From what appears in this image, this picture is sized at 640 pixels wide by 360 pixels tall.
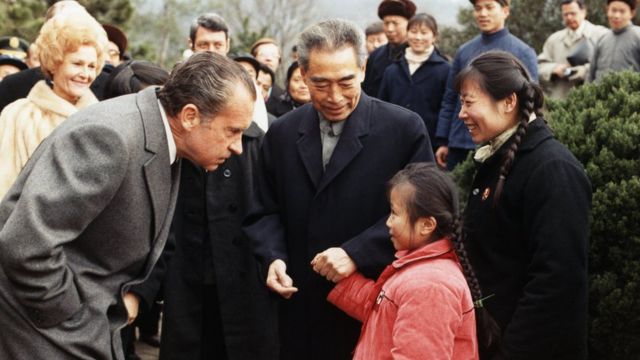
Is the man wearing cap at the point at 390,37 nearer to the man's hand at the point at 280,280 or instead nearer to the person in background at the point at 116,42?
the person in background at the point at 116,42

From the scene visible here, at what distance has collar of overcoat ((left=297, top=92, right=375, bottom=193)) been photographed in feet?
12.1

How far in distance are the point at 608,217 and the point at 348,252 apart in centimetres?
151

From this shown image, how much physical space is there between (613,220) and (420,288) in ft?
5.24

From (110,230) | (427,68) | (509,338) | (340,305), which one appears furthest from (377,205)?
(427,68)

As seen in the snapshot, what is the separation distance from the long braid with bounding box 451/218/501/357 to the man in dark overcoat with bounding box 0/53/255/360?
3.10 ft

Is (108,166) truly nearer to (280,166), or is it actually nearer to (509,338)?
(280,166)

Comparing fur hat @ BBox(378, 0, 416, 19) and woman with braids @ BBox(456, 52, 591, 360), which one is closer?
woman with braids @ BBox(456, 52, 591, 360)

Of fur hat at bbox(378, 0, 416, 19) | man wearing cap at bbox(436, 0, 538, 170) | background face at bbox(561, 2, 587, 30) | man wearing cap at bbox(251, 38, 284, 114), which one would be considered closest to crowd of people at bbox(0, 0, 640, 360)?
man wearing cap at bbox(436, 0, 538, 170)

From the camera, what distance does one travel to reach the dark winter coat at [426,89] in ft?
25.5

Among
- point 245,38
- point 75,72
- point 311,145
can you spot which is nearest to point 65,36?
point 75,72

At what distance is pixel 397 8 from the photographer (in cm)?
870

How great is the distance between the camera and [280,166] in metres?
3.89

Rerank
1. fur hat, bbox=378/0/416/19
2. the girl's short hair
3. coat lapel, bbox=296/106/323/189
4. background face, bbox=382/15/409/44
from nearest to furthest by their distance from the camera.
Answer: coat lapel, bbox=296/106/323/189 < the girl's short hair < background face, bbox=382/15/409/44 < fur hat, bbox=378/0/416/19

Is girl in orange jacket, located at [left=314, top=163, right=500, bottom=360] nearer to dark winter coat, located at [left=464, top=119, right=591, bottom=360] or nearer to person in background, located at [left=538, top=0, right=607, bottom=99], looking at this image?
dark winter coat, located at [left=464, top=119, right=591, bottom=360]
